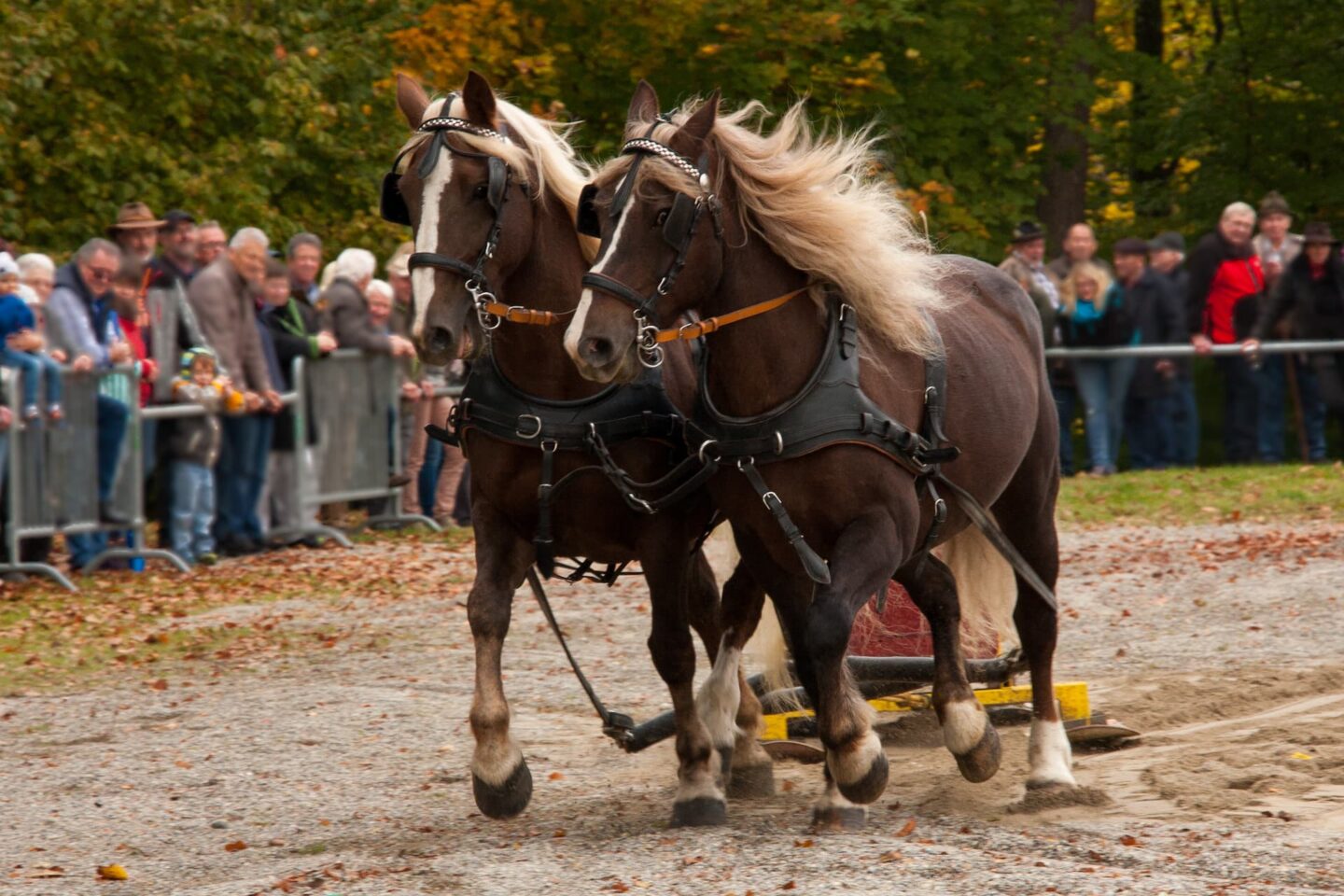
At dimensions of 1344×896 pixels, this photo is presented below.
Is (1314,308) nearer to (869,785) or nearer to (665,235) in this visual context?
(869,785)

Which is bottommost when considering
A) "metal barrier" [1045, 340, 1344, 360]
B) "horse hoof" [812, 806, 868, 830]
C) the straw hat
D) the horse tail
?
"horse hoof" [812, 806, 868, 830]

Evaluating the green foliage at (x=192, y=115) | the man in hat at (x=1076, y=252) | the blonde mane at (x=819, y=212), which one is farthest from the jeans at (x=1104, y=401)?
the blonde mane at (x=819, y=212)

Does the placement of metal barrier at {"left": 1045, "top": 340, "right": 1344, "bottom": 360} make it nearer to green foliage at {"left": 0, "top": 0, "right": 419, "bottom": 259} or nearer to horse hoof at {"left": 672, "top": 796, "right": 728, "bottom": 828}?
green foliage at {"left": 0, "top": 0, "right": 419, "bottom": 259}

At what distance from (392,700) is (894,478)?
3.59 m

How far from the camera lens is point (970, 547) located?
25.2 feet

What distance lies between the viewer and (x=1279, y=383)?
1875 cm

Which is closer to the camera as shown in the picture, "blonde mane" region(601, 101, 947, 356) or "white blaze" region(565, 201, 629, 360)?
"white blaze" region(565, 201, 629, 360)

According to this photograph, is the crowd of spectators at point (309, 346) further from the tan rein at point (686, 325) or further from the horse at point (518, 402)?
the tan rein at point (686, 325)

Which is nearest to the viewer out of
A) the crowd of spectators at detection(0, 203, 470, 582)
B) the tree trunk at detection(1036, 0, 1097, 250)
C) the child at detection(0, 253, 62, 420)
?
the child at detection(0, 253, 62, 420)

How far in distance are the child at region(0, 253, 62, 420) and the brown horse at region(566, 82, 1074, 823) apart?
6596mm

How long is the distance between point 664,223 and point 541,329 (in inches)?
29.3

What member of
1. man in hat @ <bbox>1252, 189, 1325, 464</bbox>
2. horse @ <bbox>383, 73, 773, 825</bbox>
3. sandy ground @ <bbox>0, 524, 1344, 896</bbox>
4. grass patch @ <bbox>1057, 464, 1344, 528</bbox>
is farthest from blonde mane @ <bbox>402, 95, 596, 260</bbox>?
man in hat @ <bbox>1252, 189, 1325, 464</bbox>

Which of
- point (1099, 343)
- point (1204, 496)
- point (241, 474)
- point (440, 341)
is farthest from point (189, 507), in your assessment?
point (1099, 343)

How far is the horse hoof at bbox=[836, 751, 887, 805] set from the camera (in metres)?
6.04
